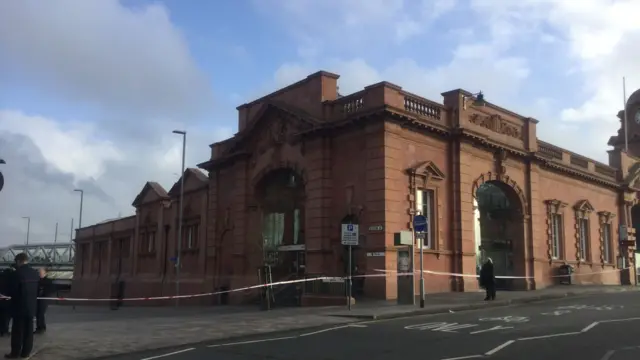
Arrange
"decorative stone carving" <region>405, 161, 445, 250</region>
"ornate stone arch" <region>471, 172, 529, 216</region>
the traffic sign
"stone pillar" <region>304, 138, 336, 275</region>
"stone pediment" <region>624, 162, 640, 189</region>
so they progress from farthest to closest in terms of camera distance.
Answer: "stone pediment" <region>624, 162, 640, 189</region>, "ornate stone arch" <region>471, 172, 529, 216</region>, "stone pillar" <region>304, 138, 336, 275</region>, "decorative stone carving" <region>405, 161, 445, 250</region>, the traffic sign

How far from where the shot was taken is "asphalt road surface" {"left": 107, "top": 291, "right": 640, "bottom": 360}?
10656 mm

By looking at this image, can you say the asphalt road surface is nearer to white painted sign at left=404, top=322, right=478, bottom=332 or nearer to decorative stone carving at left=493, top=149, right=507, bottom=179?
white painted sign at left=404, top=322, right=478, bottom=332

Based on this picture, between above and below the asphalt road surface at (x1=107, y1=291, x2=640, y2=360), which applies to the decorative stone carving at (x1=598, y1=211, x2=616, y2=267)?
above

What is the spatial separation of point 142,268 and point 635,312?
3468 cm

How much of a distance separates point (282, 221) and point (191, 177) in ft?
36.2

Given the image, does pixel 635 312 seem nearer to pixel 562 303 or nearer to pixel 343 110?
pixel 562 303

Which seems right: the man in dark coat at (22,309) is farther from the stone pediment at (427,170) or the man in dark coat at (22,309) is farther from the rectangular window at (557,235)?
the rectangular window at (557,235)

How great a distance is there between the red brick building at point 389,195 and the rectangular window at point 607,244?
A: 8 centimetres

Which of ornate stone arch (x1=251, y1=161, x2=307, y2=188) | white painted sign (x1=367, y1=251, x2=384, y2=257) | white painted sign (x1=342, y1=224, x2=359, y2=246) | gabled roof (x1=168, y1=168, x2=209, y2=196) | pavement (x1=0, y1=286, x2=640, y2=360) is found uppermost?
gabled roof (x1=168, y1=168, x2=209, y2=196)

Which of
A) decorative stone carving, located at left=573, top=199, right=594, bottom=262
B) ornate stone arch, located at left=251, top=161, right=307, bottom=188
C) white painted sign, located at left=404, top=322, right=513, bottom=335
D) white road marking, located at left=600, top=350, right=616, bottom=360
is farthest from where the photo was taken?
decorative stone carving, located at left=573, top=199, right=594, bottom=262

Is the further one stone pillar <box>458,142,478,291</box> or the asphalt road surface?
stone pillar <box>458,142,478,291</box>

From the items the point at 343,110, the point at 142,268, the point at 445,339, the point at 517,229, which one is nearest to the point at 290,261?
the point at 343,110

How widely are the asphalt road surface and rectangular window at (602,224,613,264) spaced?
2103 cm

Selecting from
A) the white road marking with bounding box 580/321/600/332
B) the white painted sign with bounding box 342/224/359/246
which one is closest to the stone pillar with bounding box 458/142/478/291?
the white painted sign with bounding box 342/224/359/246
